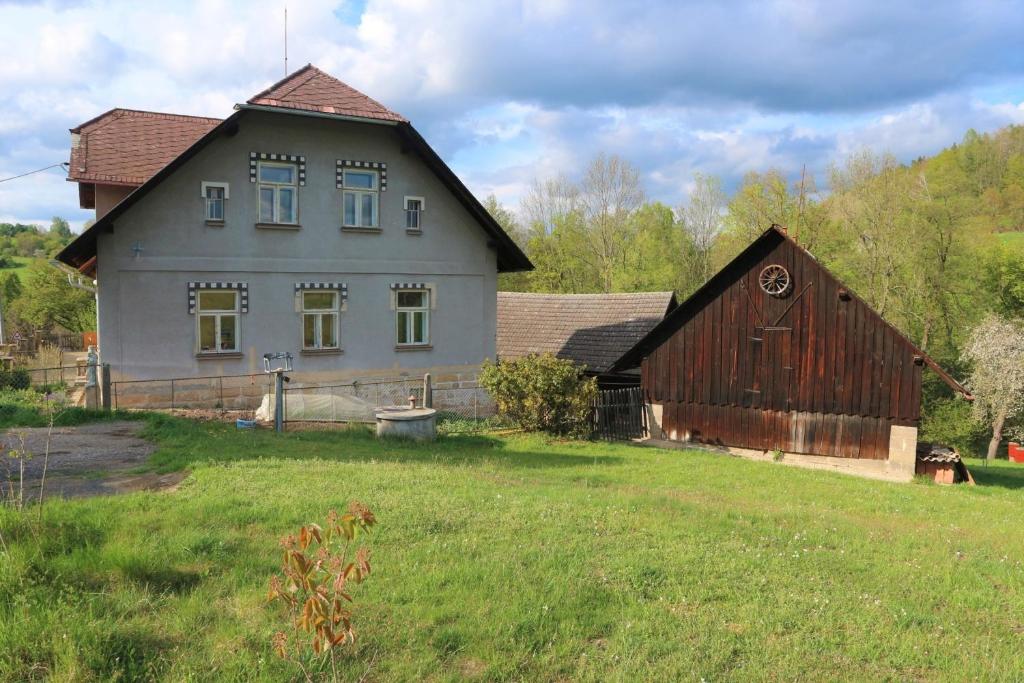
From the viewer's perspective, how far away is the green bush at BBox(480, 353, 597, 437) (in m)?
18.2

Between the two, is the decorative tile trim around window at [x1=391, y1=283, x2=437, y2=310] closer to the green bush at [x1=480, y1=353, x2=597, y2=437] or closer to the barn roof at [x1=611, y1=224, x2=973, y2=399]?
the green bush at [x1=480, y1=353, x2=597, y2=437]

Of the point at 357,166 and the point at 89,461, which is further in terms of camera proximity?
the point at 357,166

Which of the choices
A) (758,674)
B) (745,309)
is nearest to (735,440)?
(745,309)

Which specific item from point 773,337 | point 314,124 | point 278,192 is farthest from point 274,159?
point 773,337

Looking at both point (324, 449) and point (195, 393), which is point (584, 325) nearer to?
point (195, 393)

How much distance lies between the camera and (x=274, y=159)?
63.5 ft

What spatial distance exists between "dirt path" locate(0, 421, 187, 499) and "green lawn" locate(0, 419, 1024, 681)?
69 centimetres

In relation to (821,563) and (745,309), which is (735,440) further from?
(821,563)

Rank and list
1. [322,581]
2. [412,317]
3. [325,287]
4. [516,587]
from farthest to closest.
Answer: [412,317] < [325,287] < [516,587] < [322,581]

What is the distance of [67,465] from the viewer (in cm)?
980

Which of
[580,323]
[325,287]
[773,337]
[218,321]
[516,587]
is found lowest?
[516,587]

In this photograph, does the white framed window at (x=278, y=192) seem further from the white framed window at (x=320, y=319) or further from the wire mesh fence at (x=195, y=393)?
the wire mesh fence at (x=195, y=393)

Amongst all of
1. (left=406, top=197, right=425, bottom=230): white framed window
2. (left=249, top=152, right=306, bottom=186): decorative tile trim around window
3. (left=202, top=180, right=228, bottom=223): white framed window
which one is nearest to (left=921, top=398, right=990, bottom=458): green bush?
(left=406, top=197, right=425, bottom=230): white framed window

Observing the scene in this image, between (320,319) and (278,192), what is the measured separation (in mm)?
3535
